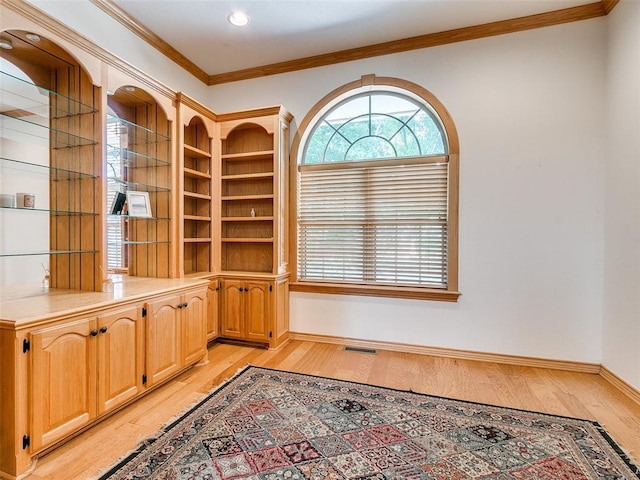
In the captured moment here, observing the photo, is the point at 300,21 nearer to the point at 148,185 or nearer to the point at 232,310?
the point at 148,185

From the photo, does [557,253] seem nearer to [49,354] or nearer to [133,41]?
[49,354]

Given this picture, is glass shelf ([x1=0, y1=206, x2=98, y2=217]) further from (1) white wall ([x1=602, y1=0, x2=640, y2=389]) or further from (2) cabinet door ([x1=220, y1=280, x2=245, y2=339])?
(1) white wall ([x1=602, y1=0, x2=640, y2=389])

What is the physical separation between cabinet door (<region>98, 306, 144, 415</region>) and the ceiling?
262cm

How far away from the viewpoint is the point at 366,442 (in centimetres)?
186

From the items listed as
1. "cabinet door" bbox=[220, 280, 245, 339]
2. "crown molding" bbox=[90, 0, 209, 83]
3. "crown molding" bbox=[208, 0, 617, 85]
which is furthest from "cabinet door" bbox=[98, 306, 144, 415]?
"crown molding" bbox=[208, 0, 617, 85]

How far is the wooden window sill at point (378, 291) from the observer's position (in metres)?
3.15

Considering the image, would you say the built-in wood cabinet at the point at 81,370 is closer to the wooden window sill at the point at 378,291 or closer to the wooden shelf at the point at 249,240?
the wooden shelf at the point at 249,240

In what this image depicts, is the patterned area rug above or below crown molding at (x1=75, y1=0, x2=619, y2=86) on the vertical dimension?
below

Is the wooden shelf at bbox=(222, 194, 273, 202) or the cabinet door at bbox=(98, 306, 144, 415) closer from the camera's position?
the cabinet door at bbox=(98, 306, 144, 415)

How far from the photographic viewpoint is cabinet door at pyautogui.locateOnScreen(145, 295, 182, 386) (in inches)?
92.0

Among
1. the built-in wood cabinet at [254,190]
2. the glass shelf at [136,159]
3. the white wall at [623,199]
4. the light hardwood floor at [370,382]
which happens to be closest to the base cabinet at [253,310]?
the light hardwood floor at [370,382]

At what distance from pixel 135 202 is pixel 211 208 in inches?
36.2

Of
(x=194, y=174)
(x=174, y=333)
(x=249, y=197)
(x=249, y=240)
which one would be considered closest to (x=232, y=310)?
(x=249, y=240)

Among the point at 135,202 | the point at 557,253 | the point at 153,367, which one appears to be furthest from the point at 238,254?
the point at 557,253
